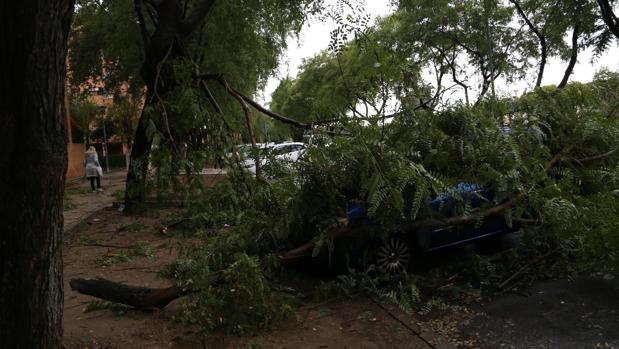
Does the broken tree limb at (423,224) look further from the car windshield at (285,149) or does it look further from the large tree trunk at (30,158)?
the large tree trunk at (30,158)

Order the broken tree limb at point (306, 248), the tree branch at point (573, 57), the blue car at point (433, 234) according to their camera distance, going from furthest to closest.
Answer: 1. the tree branch at point (573, 57)
2. the blue car at point (433, 234)
3. the broken tree limb at point (306, 248)

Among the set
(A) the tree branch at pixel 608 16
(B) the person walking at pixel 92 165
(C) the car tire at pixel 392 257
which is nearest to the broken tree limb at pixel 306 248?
(C) the car tire at pixel 392 257

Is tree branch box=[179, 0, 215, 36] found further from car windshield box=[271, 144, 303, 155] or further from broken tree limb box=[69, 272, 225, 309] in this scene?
broken tree limb box=[69, 272, 225, 309]

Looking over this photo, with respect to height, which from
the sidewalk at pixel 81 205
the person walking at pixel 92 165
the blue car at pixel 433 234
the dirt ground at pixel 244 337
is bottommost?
the dirt ground at pixel 244 337

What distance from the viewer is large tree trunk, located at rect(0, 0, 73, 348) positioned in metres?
3.09

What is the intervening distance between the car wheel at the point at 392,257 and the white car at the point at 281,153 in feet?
4.56

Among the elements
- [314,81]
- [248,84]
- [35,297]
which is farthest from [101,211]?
[314,81]

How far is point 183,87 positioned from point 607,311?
5.65 m

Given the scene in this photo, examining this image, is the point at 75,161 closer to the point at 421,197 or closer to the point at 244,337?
the point at 244,337

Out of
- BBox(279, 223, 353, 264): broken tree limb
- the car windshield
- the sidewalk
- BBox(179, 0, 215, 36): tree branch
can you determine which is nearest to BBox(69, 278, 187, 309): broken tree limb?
BBox(279, 223, 353, 264): broken tree limb

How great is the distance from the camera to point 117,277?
6.89 m

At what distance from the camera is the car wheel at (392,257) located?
6.11m

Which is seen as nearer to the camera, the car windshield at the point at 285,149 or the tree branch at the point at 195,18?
the car windshield at the point at 285,149

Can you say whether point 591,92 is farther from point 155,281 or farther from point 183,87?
point 155,281
